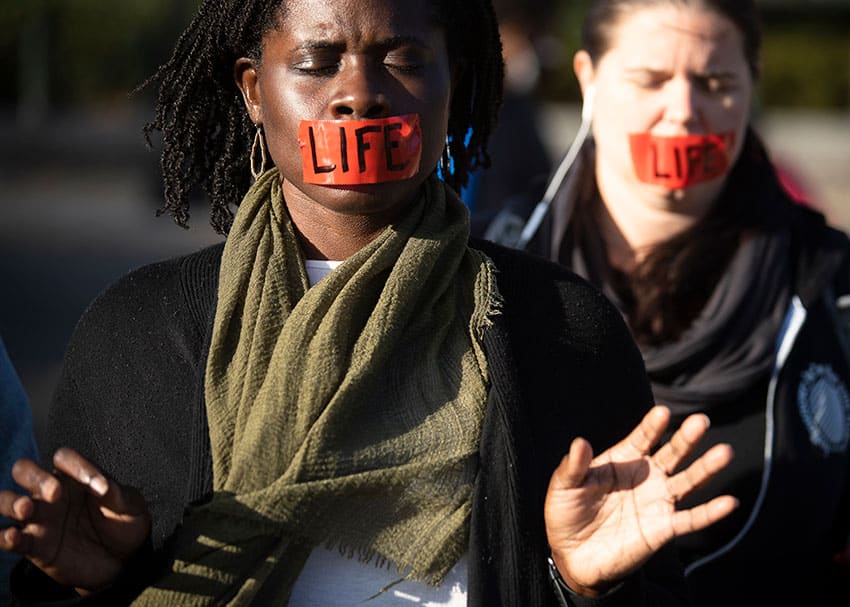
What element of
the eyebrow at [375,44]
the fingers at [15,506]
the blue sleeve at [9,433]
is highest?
the eyebrow at [375,44]

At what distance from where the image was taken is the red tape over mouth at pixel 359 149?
226cm

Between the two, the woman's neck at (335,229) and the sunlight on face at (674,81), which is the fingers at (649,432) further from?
the sunlight on face at (674,81)

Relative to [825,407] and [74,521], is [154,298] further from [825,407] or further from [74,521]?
[825,407]

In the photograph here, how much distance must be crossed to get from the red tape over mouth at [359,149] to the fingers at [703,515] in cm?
79

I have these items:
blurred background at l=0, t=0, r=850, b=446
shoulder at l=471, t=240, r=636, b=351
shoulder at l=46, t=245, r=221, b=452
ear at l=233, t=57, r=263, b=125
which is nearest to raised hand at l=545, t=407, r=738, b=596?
shoulder at l=471, t=240, r=636, b=351

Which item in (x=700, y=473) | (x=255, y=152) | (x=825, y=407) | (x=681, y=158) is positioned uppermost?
(x=255, y=152)

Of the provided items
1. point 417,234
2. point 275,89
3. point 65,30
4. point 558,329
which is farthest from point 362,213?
point 65,30

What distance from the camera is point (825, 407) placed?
10.4ft

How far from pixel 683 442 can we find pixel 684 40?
1483mm

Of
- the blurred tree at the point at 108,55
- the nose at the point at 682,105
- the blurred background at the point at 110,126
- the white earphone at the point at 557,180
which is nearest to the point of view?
the nose at the point at 682,105

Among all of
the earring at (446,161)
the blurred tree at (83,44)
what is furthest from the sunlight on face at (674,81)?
the blurred tree at (83,44)

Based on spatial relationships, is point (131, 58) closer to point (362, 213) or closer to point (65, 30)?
point (65, 30)

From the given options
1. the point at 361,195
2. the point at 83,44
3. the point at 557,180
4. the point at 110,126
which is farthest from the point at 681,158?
the point at 83,44

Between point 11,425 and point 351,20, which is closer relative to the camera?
point 351,20
